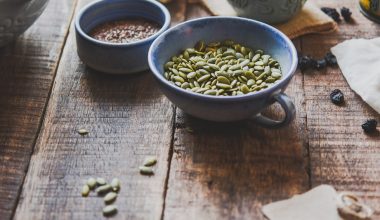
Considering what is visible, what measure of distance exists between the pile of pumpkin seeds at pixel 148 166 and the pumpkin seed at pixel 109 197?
7 centimetres

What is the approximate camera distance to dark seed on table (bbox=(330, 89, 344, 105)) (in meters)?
1.26

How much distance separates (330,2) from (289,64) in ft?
1.51

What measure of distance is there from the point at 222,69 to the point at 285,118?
171mm

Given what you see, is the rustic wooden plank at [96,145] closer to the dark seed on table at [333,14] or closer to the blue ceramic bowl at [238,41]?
the blue ceramic bowl at [238,41]

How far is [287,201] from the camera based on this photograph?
1.04 meters

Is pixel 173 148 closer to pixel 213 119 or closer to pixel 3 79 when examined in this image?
pixel 213 119

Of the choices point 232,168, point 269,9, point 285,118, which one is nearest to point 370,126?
point 285,118

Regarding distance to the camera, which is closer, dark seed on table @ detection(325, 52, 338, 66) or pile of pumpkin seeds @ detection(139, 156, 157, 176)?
pile of pumpkin seeds @ detection(139, 156, 157, 176)

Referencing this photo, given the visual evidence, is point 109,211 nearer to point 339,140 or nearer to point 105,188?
point 105,188

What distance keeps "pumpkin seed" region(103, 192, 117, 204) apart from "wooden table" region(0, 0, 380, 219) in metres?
0.01

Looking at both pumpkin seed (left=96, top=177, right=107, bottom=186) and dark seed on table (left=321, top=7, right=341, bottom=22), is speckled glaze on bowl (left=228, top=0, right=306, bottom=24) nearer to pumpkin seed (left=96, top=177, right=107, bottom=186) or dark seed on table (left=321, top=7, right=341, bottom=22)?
dark seed on table (left=321, top=7, right=341, bottom=22)

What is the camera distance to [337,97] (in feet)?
4.13

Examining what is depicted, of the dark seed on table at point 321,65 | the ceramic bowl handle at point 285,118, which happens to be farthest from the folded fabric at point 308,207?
the dark seed on table at point 321,65

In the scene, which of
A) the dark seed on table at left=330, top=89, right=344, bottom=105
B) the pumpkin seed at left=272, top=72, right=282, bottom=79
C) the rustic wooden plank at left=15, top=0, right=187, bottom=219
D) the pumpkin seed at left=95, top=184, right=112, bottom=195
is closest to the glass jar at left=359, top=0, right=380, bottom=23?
the dark seed on table at left=330, top=89, right=344, bottom=105
